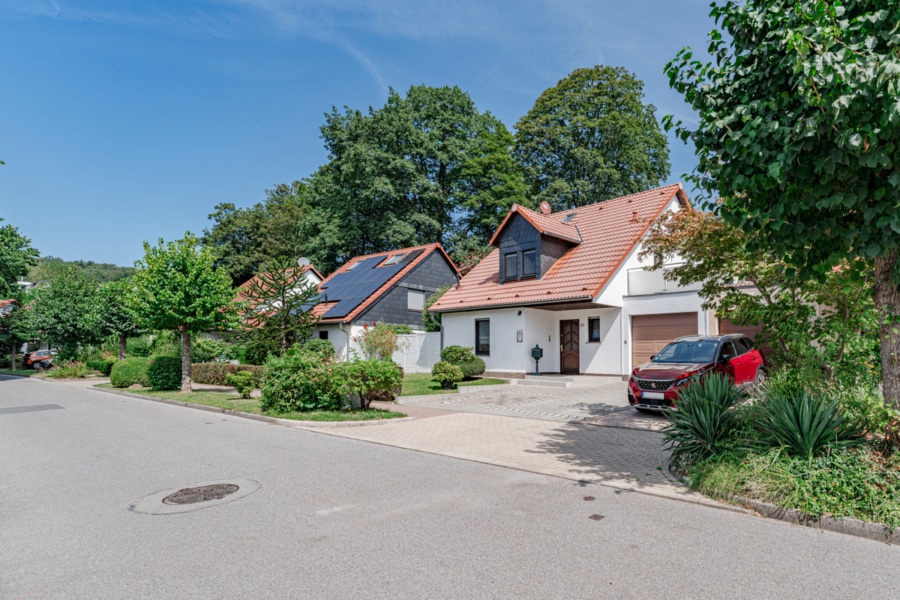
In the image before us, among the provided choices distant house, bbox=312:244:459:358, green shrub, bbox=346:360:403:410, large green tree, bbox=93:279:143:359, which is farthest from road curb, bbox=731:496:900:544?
large green tree, bbox=93:279:143:359

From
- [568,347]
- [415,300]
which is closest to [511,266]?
[568,347]

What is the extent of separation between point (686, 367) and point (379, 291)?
17.9 metres

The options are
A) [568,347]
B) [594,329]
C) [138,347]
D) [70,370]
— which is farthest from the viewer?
[138,347]

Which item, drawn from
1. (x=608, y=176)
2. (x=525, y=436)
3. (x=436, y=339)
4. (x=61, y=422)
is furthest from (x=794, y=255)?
(x=608, y=176)

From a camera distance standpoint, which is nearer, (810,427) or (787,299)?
(810,427)

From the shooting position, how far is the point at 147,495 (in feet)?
20.3

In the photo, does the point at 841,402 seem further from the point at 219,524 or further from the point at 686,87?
the point at 219,524

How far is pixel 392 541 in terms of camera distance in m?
4.61

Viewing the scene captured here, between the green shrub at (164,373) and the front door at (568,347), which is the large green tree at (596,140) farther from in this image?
the green shrub at (164,373)

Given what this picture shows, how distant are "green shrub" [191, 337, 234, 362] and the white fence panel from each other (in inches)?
332

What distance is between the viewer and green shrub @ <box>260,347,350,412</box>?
41.1 ft

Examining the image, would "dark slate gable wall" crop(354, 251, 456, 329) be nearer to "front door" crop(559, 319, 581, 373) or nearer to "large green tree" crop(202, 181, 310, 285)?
"front door" crop(559, 319, 581, 373)

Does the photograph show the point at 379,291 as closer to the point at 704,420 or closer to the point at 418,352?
the point at 418,352

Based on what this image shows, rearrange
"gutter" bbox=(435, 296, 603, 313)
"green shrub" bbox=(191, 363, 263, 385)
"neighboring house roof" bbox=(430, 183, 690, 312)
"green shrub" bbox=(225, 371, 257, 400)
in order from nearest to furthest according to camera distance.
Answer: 1. "green shrub" bbox=(225, 371, 257, 400)
2. "gutter" bbox=(435, 296, 603, 313)
3. "neighboring house roof" bbox=(430, 183, 690, 312)
4. "green shrub" bbox=(191, 363, 263, 385)
